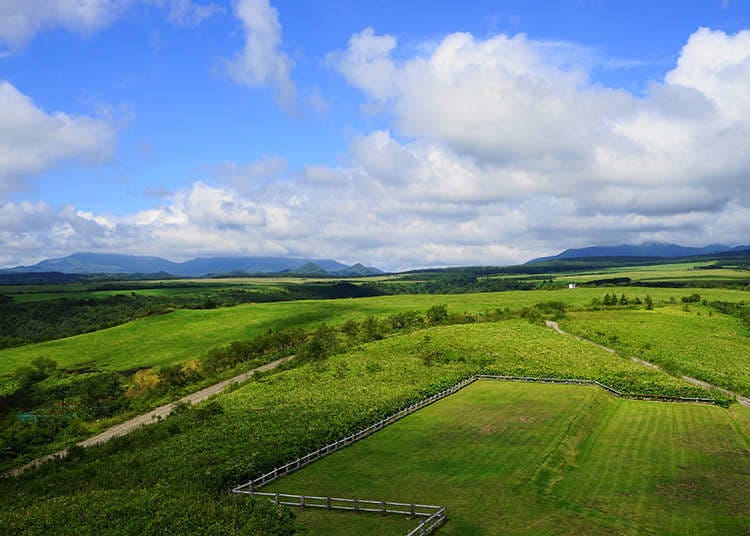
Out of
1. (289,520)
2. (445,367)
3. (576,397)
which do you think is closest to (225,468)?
(289,520)

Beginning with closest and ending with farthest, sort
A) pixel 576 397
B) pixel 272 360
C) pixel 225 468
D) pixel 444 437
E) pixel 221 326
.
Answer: pixel 225 468
pixel 444 437
pixel 576 397
pixel 272 360
pixel 221 326

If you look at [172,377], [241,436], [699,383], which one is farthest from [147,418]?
[699,383]

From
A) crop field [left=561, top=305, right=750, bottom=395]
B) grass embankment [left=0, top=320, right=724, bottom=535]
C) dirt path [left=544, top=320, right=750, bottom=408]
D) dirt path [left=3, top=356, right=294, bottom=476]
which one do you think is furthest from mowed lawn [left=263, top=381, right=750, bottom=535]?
dirt path [left=3, top=356, right=294, bottom=476]

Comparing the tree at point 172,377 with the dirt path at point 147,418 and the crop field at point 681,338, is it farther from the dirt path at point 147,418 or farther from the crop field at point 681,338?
the crop field at point 681,338

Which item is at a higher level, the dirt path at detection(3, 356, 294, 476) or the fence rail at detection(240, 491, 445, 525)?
the fence rail at detection(240, 491, 445, 525)

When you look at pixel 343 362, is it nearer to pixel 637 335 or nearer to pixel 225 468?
pixel 225 468

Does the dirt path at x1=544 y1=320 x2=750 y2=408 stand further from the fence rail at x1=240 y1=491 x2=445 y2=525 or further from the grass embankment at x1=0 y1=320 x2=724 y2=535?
the fence rail at x1=240 y1=491 x2=445 y2=525
